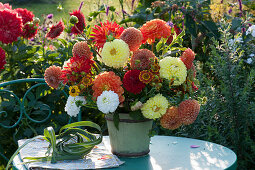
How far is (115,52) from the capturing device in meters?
1.04

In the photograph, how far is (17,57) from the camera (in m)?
2.21

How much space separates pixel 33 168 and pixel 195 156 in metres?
0.55

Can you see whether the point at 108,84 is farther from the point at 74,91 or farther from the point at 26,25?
the point at 26,25

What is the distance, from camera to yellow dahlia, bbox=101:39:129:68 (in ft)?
3.43

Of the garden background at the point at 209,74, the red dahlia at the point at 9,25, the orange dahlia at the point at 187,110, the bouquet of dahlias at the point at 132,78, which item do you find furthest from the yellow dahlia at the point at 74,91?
the red dahlia at the point at 9,25

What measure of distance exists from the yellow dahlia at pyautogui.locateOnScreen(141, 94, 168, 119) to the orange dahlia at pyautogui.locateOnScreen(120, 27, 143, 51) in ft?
0.57

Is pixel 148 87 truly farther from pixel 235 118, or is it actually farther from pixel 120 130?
pixel 235 118

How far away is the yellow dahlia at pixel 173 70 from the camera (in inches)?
41.3

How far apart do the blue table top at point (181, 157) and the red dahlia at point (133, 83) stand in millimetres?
257

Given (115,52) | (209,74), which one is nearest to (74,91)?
(115,52)

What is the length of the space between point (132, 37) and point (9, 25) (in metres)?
1.07

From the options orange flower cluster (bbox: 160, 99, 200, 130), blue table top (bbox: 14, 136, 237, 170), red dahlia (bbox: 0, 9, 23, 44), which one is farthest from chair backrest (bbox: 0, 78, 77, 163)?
orange flower cluster (bbox: 160, 99, 200, 130)

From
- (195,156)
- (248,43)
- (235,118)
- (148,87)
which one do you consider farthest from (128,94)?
(248,43)

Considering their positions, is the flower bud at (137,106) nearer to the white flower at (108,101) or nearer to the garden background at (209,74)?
the white flower at (108,101)
